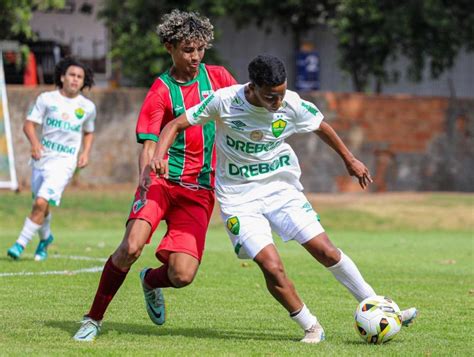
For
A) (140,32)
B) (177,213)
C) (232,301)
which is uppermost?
(177,213)

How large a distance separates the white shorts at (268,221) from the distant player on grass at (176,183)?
0.37 meters

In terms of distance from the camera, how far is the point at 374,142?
24.8 meters

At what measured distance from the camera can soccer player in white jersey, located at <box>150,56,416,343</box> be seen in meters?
7.59

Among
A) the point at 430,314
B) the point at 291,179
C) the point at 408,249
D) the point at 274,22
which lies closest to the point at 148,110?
the point at 291,179

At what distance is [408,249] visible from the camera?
54.7ft

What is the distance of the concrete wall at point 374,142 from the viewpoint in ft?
77.6

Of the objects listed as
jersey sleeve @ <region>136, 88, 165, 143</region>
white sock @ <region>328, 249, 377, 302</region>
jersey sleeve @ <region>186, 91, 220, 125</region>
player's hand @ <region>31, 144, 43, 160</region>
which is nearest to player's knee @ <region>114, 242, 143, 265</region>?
jersey sleeve @ <region>136, 88, 165, 143</region>

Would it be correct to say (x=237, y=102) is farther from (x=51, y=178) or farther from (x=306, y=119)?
(x=51, y=178)

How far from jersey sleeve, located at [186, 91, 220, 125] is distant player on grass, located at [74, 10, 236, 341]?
0.36 m

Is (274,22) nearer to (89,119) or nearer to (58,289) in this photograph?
(89,119)

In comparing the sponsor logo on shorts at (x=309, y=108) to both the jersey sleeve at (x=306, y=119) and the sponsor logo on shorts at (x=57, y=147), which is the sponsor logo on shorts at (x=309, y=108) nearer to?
the jersey sleeve at (x=306, y=119)

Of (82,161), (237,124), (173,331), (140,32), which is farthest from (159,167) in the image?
(140,32)

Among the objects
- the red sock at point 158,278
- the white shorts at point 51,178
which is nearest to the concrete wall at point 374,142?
the white shorts at point 51,178

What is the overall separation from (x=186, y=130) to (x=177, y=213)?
598mm
